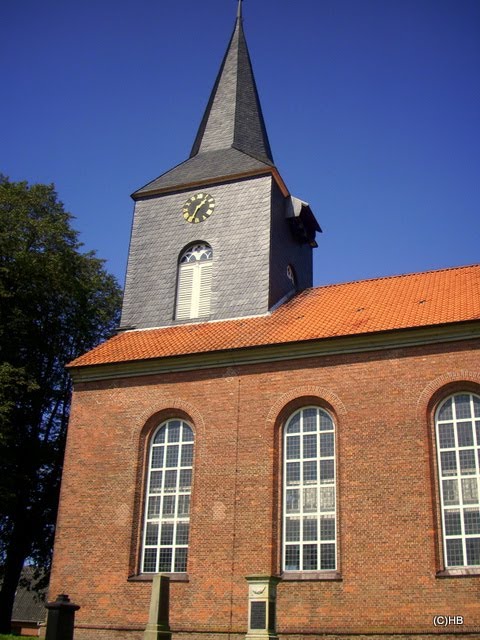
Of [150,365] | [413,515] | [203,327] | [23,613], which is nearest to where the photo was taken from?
[413,515]

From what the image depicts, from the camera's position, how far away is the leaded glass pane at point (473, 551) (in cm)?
1580

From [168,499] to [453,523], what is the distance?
7.13 m

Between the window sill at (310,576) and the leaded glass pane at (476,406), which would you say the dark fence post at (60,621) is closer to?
the window sill at (310,576)

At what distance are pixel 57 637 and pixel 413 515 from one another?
310 inches

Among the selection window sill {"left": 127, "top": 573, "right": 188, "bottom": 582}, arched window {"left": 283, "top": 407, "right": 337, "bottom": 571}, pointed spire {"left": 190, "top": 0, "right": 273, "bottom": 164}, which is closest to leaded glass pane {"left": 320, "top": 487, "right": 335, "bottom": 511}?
arched window {"left": 283, "top": 407, "right": 337, "bottom": 571}

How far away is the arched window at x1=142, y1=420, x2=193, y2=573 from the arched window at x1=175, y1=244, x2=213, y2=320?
426cm

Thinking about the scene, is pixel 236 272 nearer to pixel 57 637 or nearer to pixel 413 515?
pixel 413 515

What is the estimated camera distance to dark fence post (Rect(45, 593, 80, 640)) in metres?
14.6

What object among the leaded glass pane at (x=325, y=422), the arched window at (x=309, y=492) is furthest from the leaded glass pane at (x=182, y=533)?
the leaded glass pane at (x=325, y=422)

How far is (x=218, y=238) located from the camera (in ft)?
78.0

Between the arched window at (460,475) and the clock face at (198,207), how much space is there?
10.7 meters

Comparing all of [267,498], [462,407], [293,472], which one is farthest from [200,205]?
[462,407]

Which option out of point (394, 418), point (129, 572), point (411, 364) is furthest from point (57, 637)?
point (411, 364)

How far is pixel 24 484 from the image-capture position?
2647cm
